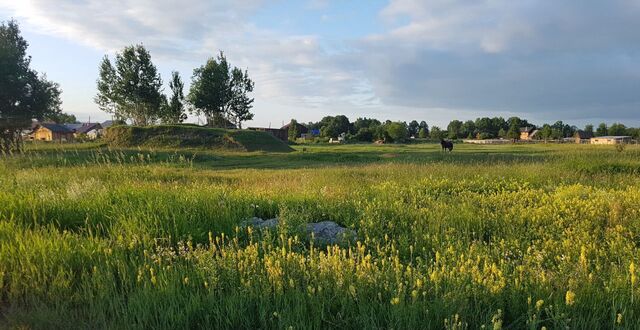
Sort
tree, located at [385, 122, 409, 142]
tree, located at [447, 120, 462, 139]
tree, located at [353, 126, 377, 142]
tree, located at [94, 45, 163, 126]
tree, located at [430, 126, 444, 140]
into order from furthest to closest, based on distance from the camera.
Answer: tree, located at [447, 120, 462, 139], tree, located at [430, 126, 444, 140], tree, located at [353, 126, 377, 142], tree, located at [385, 122, 409, 142], tree, located at [94, 45, 163, 126]

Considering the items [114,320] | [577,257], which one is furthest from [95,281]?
[577,257]

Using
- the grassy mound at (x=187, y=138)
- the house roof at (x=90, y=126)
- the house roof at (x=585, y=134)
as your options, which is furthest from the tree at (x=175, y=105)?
the house roof at (x=585, y=134)

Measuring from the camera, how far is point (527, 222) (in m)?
5.75

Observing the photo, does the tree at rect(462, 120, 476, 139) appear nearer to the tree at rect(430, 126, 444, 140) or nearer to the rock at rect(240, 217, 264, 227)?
the tree at rect(430, 126, 444, 140)

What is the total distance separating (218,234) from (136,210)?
1.37m

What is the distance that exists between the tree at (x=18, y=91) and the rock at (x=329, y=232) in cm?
4307

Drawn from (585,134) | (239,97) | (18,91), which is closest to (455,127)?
(585,134)

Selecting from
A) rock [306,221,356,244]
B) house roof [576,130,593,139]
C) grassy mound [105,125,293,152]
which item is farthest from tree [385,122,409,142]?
rock [306,221,356,244]

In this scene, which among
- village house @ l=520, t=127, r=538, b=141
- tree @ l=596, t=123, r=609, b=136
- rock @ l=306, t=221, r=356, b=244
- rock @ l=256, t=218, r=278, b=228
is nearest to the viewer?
rock @ l=306, t=221, r=356, b=244

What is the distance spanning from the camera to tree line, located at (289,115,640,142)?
10606cm

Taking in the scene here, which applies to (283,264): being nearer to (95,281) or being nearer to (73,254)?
(95,281)

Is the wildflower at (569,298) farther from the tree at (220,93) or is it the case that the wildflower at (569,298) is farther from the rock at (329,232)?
the tree at (220,93)

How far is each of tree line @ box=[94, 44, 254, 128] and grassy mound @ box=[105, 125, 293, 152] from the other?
47.1ft

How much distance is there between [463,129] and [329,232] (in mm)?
155121
